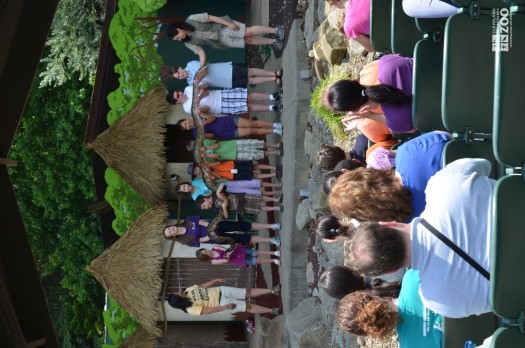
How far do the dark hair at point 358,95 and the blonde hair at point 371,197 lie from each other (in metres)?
0.95

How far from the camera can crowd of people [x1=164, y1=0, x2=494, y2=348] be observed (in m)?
3.12

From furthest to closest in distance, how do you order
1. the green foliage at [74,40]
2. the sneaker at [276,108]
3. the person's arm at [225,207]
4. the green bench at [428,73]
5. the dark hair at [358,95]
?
1. the green foliage at [74,40]
2. the sneaker at [276,108]
3. the person's arm at [225,207]
4. the dark hair at [358,95]
5. the green bench at [428,73]

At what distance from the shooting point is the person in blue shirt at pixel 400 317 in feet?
12.3

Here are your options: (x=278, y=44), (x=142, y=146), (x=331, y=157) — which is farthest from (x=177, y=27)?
(x=331, y=157)

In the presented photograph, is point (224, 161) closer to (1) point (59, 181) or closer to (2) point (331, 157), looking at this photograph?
(2) point (331, 157)

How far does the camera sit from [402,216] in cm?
381

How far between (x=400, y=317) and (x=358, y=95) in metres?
1.78

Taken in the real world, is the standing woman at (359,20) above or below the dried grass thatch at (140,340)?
above

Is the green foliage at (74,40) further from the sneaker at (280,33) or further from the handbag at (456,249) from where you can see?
the handbag at (456,249)

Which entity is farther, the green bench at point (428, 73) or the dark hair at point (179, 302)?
the dark hair at point (179, 302)

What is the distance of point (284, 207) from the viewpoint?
883cm

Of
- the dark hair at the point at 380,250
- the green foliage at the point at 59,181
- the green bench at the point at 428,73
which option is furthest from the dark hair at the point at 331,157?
the green foliage at the point at 59,181

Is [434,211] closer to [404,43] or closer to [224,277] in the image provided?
[404,43]

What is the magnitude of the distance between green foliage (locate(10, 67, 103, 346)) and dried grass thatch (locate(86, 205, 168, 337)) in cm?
426
